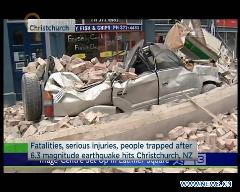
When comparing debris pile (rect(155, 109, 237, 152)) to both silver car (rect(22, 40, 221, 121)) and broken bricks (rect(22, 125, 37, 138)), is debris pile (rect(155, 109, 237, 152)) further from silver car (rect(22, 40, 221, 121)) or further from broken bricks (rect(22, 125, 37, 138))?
broken bricks (rect(22, 125, 37, 138))

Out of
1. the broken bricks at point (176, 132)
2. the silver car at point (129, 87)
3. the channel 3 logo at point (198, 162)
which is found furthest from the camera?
the silver car at point (129, 87)

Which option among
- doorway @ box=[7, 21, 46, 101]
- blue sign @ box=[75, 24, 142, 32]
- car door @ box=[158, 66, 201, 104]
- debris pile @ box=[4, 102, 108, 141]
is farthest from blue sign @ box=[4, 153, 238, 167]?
blue sign @ box=[75, 24, 142, 32]

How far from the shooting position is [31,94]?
17.7 feet

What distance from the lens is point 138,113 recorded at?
552 cm

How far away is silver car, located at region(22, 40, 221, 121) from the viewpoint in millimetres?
5453

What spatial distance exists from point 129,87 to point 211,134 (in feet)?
3.62

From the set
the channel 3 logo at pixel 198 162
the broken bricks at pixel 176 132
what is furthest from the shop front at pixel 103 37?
the channel 3 logo at pixel 198 162

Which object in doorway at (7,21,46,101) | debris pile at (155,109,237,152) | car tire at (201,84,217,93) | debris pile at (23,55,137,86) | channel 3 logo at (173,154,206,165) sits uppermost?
doorway at (7,21,46,101)

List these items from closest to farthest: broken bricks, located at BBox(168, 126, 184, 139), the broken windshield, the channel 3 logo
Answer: the channel 3 logo, broken bricks, located at BBox(168, 126, 184, 139), the broken windshield

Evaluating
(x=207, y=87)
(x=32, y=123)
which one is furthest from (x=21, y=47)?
(x=207, y=87)

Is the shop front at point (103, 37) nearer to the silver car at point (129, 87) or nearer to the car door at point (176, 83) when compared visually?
the silver car at point (129, 87)

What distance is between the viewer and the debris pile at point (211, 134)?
17.2 ft

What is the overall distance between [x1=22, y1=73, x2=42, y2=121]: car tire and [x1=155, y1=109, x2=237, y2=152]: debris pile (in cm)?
142
